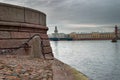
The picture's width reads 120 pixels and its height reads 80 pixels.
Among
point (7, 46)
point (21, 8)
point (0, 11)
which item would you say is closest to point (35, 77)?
point (7, 46)

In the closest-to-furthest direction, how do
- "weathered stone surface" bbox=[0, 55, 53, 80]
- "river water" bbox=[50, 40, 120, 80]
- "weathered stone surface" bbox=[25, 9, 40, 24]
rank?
"weathered stone surface" bbox=[0, 55, 53, 80]
"weathered stone surface" bbox=[25, 9, 40, 24]
"river water" bbox=[50, 40, 120, 80]

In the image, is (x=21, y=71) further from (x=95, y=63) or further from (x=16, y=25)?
(x=95, y=63)

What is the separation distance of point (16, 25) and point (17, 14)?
0.50 meters

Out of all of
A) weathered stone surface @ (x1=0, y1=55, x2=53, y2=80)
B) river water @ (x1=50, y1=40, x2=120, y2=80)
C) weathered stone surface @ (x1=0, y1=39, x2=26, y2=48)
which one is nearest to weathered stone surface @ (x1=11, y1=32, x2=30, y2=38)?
weathered stone surface @ (x1=0, y1=39, x2=26, y2=48)

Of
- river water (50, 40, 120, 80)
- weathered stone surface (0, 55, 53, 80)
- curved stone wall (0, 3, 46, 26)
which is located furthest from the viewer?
river water (50, 40, 120, 80)

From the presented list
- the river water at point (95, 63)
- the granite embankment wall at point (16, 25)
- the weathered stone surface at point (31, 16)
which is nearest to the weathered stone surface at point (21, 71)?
the granite embankment wall at point (16, 25)

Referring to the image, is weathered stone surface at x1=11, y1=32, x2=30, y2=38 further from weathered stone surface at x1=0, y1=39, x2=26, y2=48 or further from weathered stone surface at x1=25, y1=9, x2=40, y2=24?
weathered stone surface at x1=25, y1=9, x2=40, y2=24

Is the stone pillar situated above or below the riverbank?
above

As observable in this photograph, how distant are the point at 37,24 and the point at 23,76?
5.41 metres

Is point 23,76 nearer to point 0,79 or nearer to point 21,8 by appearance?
point 0,79

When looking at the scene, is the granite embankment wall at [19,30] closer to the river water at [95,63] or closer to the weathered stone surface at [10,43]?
the weathered stone surface at [10,43]

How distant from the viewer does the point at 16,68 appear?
24.0 feet

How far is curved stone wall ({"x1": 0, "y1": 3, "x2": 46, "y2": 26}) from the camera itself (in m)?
9.26

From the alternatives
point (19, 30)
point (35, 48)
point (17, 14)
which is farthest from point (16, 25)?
point (35, 48)
